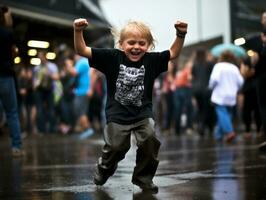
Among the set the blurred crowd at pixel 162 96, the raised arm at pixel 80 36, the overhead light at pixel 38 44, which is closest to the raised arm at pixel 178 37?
the raised arm at pixel 80 36

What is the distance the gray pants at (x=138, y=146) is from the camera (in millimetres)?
5473

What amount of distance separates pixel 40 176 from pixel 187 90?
10494 millimetres

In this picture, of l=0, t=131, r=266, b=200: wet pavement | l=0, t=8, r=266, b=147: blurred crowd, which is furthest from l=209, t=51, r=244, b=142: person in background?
l=0, t=131, r=266, b=200: wet pavement

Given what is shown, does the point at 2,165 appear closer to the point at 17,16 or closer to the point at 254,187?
the point at 254,187

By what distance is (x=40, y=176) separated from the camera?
6.66 m

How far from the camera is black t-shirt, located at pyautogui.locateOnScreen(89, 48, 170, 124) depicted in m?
5.55

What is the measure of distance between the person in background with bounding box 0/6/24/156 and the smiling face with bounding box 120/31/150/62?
3.66m

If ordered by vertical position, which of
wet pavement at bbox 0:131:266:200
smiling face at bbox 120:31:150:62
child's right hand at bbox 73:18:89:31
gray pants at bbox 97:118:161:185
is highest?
child's right hand at bbox 73:18:89:31

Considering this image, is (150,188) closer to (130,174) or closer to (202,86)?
(130,174)

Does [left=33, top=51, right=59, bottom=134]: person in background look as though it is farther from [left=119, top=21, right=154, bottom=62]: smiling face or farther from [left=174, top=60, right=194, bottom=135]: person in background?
[left=119, top=21, right=154, bottom=62]: smiling face

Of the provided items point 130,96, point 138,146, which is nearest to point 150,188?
point 138,146

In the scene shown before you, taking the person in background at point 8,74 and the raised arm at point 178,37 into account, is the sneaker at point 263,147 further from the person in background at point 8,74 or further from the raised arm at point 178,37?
the raised arm at point 178,37

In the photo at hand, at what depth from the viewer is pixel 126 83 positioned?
5.55m

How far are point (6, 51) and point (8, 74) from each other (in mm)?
314
